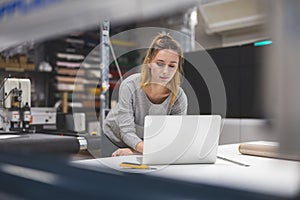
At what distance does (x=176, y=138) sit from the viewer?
3.21 ft

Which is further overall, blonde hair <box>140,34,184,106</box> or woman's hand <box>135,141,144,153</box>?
blonde hair <box>140,34,184,106</box>

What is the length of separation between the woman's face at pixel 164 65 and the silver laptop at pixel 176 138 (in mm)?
498

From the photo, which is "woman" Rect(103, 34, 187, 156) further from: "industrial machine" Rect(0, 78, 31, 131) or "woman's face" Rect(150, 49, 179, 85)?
"industrial machine" Rect(0, 78, 31, 131)

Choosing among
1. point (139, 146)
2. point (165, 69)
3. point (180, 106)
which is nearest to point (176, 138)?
point (139, 146)

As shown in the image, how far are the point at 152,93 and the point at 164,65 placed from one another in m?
0.12

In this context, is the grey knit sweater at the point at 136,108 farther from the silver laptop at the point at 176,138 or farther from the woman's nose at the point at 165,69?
the silver laptop at the point at 176,138

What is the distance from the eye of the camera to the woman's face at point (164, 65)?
4.86ft

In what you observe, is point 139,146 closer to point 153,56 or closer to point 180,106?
point 180,106

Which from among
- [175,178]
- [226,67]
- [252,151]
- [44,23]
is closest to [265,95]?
[175,178]

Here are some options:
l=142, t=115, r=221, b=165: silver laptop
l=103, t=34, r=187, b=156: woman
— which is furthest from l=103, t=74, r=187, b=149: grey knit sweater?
l=142, t=115, r=221, b=165: silver laptop

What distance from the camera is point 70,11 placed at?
57 cm

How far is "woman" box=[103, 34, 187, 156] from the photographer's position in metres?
1.48

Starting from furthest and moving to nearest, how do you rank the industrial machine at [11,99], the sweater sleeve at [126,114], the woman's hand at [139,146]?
the sweater sleeve at [126,114] < the woman's hand at [139,146] < the industrial machine at [11,99]

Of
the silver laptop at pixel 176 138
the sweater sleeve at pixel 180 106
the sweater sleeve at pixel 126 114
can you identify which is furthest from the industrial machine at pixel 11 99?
the sweater sleeve at pixel 180 106
